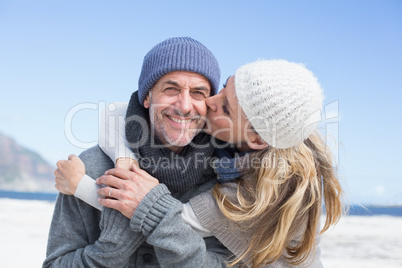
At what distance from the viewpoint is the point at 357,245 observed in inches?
255

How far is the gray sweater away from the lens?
1938 mm

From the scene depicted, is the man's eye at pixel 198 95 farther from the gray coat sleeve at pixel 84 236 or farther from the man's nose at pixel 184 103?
the gray coat sleeve at pixel 84 236

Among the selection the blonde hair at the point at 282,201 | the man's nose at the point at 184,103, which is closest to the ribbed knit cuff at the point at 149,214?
the blonde hair at the point at 282,201

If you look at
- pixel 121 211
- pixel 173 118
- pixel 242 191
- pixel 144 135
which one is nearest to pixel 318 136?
pixel 242 191

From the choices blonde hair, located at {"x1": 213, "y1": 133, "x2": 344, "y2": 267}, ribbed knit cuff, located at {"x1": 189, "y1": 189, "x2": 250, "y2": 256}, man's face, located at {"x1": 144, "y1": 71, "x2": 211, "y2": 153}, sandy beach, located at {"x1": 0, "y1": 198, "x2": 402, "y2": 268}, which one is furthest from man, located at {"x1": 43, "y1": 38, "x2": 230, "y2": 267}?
sandy beach, located at {"x1": 0, "y1": 198, "x2": 402, "y2": 268}

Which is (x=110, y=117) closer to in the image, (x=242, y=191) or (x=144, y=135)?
(x=144, y=135)

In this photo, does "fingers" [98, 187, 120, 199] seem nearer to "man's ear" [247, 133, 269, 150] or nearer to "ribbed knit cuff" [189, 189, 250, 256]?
"ribbed knit cuff" [189, 189, 250, 256]

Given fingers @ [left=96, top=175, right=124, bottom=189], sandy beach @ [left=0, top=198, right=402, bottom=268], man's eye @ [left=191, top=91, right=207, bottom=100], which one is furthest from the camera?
sandy beach @ [left=0, top=198, right=402, bottom=268]

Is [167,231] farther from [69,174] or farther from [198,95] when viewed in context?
[198,95]

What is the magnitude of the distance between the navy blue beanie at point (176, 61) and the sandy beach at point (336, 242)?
3245mm

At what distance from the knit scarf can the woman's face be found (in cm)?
10

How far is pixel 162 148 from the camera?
2.37 meters

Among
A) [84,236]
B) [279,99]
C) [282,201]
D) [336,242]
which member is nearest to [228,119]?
[279,99]

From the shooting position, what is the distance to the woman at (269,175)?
6.79 feet
